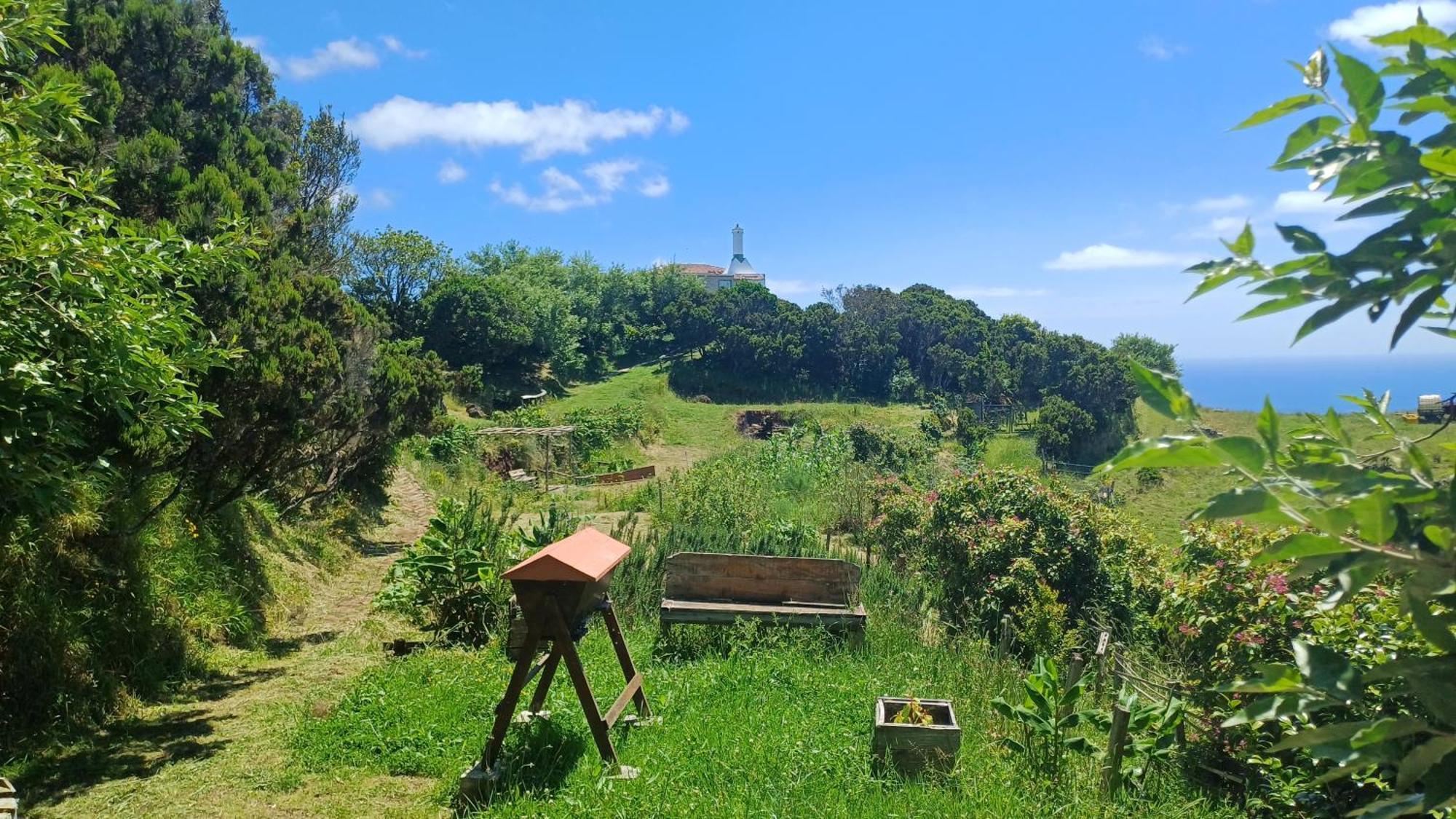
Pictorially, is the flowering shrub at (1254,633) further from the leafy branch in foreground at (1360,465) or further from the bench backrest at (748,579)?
the bench backrest at (748,579)

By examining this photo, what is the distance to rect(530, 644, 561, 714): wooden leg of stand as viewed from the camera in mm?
4527

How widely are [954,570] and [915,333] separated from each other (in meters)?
Answer: 40.7

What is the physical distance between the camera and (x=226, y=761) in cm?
518

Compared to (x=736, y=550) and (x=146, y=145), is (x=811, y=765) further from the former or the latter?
(x=146, y=145)

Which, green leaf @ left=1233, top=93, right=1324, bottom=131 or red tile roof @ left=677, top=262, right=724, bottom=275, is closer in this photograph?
green leaf @ left=1233, top=93, right=1324, bottom=131

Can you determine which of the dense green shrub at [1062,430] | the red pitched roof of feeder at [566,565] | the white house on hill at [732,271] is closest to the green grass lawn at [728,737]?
the red pitched roof of feeder at [566,565]

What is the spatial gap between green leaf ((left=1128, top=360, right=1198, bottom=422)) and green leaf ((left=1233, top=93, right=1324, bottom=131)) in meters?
0.33

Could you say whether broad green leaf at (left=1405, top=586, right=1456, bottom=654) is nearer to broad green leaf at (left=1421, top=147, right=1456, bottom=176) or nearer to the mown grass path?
broad green leaf at (left=1421, top=147, right=1456, bottom=176)

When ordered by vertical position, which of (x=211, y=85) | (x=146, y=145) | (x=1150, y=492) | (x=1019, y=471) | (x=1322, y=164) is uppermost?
(x=211, y=85)

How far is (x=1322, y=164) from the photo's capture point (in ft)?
3.20

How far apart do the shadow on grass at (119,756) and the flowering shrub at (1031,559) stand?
6165mm

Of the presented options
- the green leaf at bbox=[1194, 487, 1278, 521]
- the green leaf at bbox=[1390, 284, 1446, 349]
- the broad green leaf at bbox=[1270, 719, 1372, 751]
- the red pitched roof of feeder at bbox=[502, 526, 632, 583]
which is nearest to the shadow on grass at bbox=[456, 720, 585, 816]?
the red pitched roof of feeder at bbox=[502, 526, 632, 583]

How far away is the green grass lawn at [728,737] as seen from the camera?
13.0ft

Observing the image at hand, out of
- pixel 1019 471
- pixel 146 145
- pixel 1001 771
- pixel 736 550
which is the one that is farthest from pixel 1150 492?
pixel 146 145
